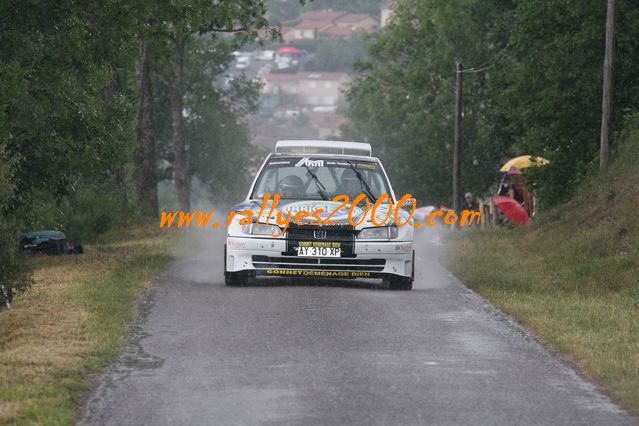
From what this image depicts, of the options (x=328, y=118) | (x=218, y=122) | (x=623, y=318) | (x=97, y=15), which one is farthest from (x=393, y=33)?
(x=328, y=118)

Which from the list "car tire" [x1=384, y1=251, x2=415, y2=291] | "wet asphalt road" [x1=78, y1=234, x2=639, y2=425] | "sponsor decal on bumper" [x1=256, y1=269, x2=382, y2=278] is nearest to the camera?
"wet asphalt road" [x1=78, y1=234, x2=639, y2=425]

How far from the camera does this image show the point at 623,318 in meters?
14.8

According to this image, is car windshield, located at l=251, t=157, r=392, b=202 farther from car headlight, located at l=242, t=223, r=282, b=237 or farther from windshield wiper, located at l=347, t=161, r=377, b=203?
car headlight, located at l=242, t=223, r=282, b=237

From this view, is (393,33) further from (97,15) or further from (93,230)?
(97,15)

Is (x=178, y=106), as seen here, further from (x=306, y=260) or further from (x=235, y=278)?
(x=306, y=260)

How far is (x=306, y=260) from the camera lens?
17312 mm

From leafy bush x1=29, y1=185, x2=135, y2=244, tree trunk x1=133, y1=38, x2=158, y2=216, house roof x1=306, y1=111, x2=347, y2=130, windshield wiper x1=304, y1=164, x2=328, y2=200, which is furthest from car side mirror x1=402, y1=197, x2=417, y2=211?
house roof x1=306, y1=111, x2=347, y2=130

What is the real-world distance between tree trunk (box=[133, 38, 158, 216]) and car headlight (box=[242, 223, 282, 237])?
2574cm

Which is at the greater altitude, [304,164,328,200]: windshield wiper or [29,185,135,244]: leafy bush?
[304,164,328,200]: windshield wiper

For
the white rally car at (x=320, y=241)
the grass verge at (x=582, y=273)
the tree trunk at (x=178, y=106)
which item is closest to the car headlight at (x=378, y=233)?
the white rally car at (x=320, y=241)

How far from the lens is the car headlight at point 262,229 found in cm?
1727

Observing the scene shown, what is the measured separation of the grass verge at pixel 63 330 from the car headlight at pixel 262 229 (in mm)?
1388

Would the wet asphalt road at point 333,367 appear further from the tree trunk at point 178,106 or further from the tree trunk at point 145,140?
the tree trunk at point 178,106

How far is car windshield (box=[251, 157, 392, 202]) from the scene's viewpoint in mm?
18609
